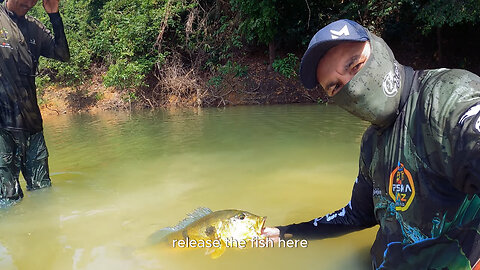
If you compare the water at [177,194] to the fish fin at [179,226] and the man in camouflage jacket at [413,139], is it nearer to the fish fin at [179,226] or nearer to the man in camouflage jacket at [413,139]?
the fish fin at [179,226]

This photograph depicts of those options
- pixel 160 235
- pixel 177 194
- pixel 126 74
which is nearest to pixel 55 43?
pixel 177 194

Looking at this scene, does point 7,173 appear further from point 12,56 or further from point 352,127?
point 352,127

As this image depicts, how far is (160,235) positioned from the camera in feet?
10.1

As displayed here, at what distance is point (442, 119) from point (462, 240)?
1.82 ft

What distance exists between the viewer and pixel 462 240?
1.59m

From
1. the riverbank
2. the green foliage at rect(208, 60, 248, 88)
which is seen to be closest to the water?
the riverbank

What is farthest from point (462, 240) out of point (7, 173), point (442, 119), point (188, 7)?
point (188, 7)

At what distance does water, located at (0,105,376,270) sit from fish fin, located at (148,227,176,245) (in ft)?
0.22

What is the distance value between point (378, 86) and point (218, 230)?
4.85 feet

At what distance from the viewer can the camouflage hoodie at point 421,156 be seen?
1407mm

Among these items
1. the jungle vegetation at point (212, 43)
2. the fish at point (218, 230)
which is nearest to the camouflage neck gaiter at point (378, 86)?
the fish at point (218, 230)

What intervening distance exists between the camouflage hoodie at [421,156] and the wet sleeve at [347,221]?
0.30 metres

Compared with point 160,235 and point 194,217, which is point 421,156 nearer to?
point 194,217

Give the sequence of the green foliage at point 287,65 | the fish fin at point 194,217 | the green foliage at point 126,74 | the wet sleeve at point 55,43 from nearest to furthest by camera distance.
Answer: the fish fin at point 194,217 < the wet sleeve at point 55,43 < the green foliage at point 287,65 < the green foliage at point 126,74
